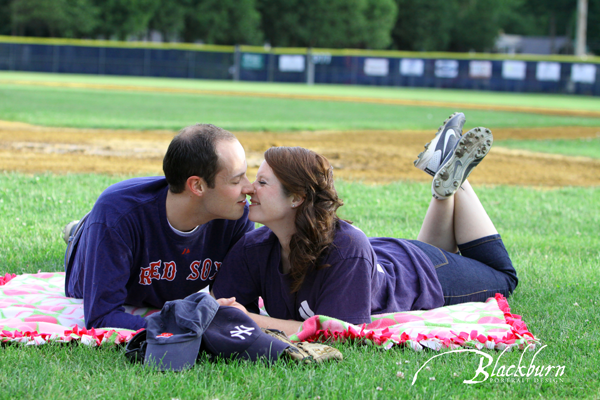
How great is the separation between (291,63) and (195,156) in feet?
123

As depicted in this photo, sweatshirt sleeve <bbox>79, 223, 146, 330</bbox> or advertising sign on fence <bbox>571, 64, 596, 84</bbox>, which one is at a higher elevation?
advertising sign on fence <bbox>571, 64, 596, 84</bbox>

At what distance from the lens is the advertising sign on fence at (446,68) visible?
39094 mm

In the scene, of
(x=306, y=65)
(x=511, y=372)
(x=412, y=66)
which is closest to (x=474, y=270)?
(x=511, y=372)

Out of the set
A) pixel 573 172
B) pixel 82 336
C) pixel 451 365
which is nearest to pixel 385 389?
pixel 451 365

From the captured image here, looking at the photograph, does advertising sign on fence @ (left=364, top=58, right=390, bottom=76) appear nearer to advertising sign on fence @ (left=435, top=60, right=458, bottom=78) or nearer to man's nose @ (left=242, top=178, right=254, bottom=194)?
advertising sign on fence @ (left=435, top=60, right=458, bottom=78)

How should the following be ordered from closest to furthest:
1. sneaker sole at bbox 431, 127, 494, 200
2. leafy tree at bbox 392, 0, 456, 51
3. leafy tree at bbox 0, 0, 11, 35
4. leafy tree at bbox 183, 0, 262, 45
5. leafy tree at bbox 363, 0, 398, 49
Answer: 1. sneaker sole at bbox 431, 127, 494, 200
2. leafy tree at bbox 0, 0, 11, 35
3. leafy tree at bbox 183, 0, 262, 45
4. leafy tree at bbox 363, 0, 398, 49
5. leafy tree at bbox 392, 0, 456, 51

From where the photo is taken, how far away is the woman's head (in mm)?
2787

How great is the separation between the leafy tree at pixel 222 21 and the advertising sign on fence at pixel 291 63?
15421mm

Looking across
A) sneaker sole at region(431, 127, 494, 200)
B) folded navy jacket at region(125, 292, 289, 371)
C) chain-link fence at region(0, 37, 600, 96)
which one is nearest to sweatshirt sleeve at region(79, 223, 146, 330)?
folded navy jacket at region(125, 292, 289, 371)

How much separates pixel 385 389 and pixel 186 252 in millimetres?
1200

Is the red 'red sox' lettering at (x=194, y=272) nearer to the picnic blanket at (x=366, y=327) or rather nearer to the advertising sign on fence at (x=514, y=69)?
the picnic blanket at (x=366, y=327)

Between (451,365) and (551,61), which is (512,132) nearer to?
(451,365)

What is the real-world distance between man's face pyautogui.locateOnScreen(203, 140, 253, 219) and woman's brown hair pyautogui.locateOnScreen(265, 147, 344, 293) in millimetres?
151

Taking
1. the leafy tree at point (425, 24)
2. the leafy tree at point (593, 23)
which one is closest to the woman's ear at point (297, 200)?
the leafy tree at point (425, 24)
